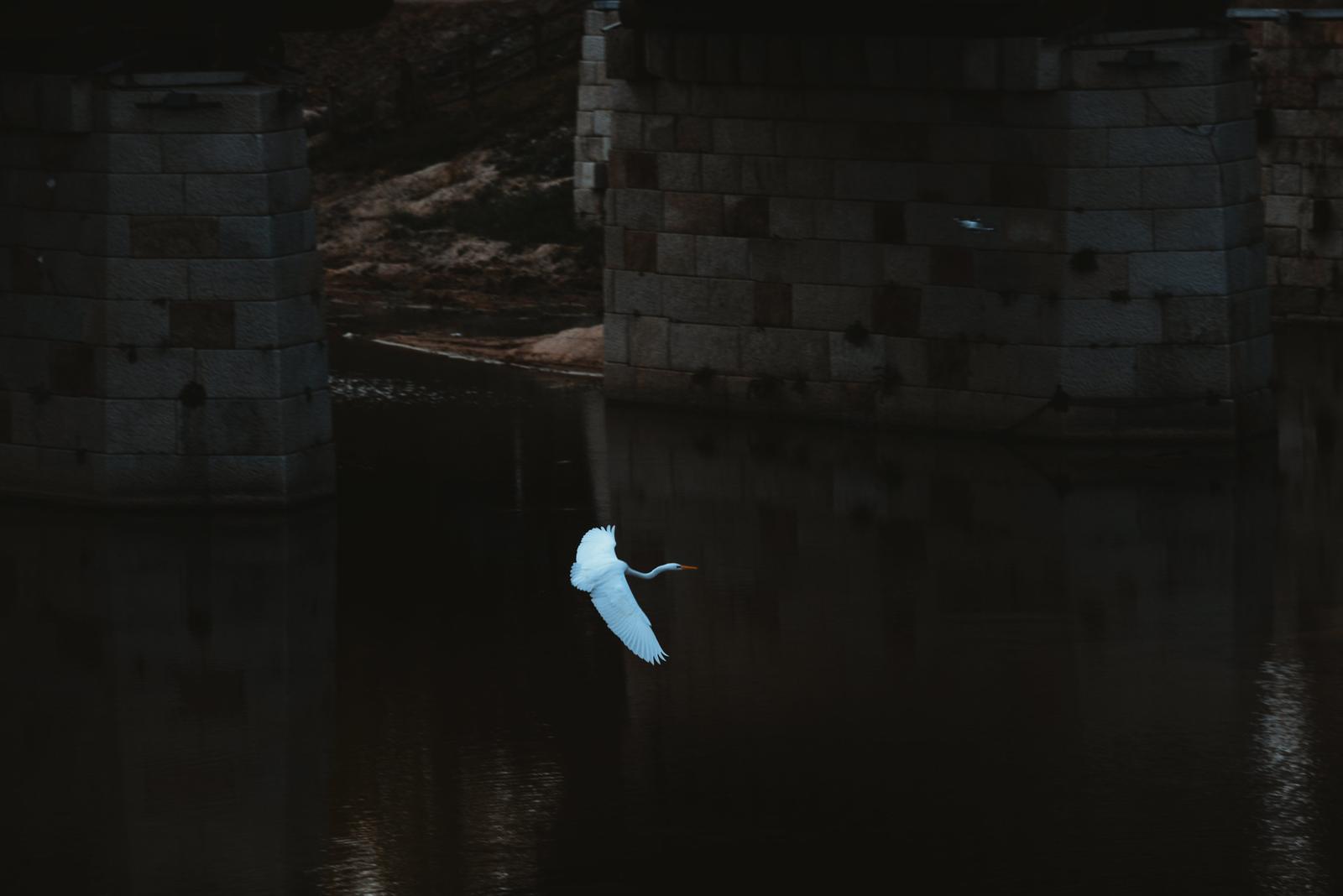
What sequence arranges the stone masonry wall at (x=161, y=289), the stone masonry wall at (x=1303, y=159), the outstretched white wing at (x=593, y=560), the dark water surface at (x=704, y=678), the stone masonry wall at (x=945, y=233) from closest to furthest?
the dark water surface at (x=704, y=678)
the outstretched white wing at (x=593, y=560)
the stone masonry wall at (x=161, y=289)
the stone masonry wall at (x=945, y=233)
the stone masonry wall at (x=1303, y=159)

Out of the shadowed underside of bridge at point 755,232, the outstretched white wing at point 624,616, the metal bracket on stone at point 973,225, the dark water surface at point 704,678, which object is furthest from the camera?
the metal bracket on stone at point 973,225

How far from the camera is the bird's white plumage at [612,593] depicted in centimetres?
1449

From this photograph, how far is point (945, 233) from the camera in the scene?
23609 millimetres

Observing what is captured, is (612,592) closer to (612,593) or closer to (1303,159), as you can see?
(612,593)

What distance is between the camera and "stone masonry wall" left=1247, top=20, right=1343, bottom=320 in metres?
30.3

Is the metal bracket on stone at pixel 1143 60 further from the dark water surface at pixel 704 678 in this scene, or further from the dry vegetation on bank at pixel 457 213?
the dry vegetation on bank at pixel 457 213

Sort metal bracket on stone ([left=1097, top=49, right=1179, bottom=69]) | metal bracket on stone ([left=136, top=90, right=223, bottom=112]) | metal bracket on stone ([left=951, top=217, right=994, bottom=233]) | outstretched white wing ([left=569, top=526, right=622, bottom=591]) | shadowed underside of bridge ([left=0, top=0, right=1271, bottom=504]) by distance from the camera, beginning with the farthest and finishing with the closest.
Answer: metal bracket on stone ([left=951, top=217, right=994, bottom=233]) < metal bracket on stone ([left=1097, top=49, right=1179, bottom=69]) < shadowed underside of bridge ([left=0, top=0, right=1271, bottom=504]) < metal bracket on stone ([left=136, top=90, right=223, bottom=112]) < outstretched white wing ([left=569, top=526, right=622, bottom=591])

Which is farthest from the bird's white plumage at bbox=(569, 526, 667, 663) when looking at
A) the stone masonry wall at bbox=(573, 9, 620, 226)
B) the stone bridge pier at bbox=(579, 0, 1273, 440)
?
the stone masonry wall at bbox=(573, 9, 620, 226)

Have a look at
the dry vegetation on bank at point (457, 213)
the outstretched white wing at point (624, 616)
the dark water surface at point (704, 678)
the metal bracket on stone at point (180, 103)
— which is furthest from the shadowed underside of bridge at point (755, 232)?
the dry vegetation on bank at point (457, 213)

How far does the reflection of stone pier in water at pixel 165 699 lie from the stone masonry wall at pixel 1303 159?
1483 centimetres

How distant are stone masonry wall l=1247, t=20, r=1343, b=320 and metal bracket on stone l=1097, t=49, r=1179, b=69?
872 cm

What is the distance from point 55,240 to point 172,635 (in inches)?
169

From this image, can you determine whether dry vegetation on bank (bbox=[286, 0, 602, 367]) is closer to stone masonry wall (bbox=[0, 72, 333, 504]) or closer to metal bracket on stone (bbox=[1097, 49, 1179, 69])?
stone masonry wall (bbox=[0, 72, 333, 504])

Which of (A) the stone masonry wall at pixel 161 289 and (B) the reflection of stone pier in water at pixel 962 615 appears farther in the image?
(A) the stone masonry wall at pixel 161 289
